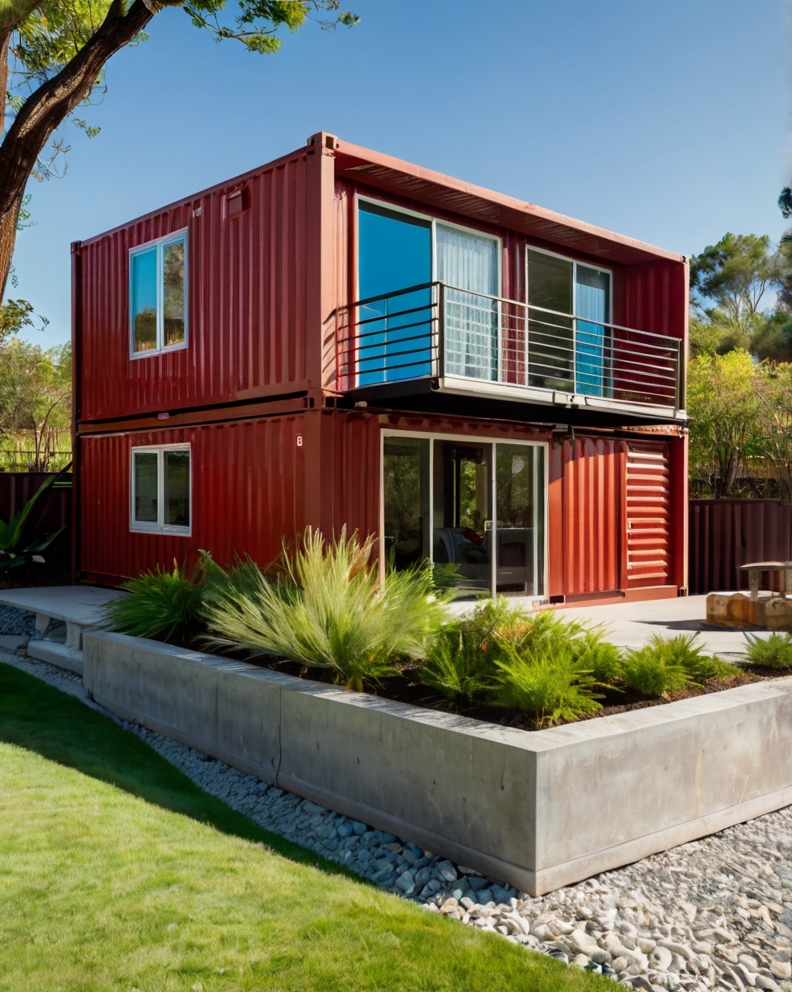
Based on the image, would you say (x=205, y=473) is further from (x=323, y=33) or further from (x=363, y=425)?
(x=323, y=33)

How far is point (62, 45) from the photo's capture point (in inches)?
509

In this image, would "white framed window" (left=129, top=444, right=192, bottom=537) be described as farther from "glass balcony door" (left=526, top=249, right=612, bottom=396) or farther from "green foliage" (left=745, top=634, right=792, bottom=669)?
"green foliage" (left=745, top=634, right=792, bottom=669)

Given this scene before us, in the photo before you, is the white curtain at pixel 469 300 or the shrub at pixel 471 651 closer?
the shrub at pixel 471 651

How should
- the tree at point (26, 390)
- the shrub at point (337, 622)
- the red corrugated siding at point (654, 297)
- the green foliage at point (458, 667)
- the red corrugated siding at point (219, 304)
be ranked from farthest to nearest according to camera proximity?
1. the tree at point (26, 390)
2. the red corrugated siding at point (654, 297)
3. the red corrugated siding at point (219, 304)
4. the shrub at point (337, 622)
5. the green foliage at point (458, 667)

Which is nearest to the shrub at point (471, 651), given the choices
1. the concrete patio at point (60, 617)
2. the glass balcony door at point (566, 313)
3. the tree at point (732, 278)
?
the concrete patio at point (60, 617)

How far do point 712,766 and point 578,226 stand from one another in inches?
318

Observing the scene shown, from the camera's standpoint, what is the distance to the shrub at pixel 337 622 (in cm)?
591

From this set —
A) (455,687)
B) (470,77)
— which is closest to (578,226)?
(470,77)

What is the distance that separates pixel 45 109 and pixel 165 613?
5.16 metres

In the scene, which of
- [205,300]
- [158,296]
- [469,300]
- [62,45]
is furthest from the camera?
[62,45]

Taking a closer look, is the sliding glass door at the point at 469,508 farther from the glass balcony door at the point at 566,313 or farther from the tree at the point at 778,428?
the tree at the point at 778,428

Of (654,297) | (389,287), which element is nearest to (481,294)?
(389,287)

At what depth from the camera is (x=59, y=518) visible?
44.3ft

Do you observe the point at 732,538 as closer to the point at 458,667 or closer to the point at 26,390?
the point at 458,667
